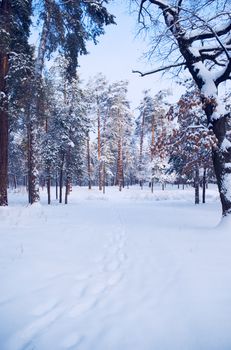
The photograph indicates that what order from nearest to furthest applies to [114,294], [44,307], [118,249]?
[44,307], [114,294], [118,249]

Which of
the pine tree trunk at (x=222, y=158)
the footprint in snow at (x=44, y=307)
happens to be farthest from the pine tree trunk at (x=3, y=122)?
the footprint in snow at (x=44, y=307)

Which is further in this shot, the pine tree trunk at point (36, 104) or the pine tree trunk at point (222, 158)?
the pine tree trunk at point (36, 104)

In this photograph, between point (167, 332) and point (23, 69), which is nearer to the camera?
point (167, 332)

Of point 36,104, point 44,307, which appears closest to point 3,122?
point 36,104

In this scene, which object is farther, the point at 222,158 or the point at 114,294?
the point at 222,158

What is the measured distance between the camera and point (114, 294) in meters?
3.73

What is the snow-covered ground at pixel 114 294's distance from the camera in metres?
2.72

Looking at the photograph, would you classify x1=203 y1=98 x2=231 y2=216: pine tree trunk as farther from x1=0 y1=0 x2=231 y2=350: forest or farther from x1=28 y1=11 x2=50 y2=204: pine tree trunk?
x1=28 y1=11 x2=50 y2=204: pine tree trunk

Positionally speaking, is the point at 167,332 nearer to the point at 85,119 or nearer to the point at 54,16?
the point at 54,16

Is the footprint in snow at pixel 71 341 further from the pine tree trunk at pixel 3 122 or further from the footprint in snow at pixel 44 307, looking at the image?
the pine tree trunk at pixel 3 122

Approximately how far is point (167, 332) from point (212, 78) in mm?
8025

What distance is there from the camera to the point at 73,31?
12.7 metres

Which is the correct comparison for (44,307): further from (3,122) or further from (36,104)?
(36,104)

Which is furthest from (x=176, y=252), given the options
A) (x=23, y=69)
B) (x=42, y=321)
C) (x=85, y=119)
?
(x=85, y=119)
